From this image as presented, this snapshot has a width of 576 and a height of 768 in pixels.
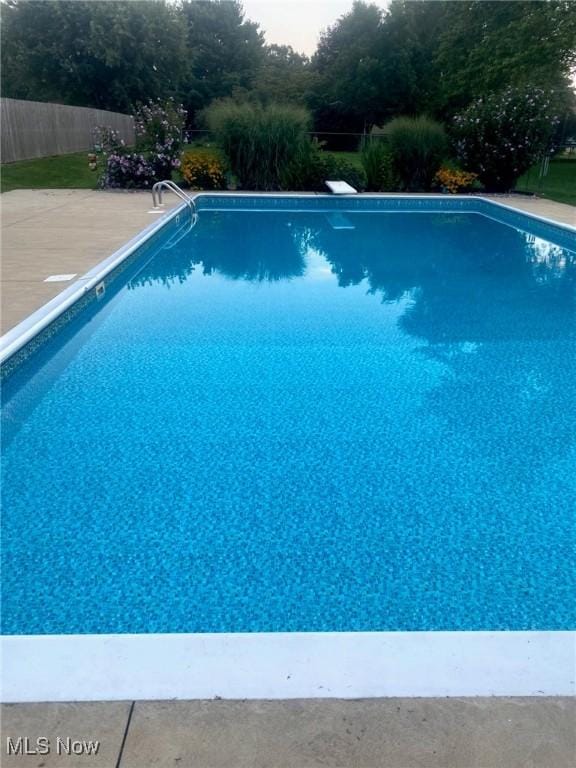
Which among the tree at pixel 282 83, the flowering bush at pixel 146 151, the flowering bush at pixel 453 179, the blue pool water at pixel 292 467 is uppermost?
the tree at pixel 282 83

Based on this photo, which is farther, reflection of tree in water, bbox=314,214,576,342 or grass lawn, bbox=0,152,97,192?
grass lawn, bbox=0,152,97,192

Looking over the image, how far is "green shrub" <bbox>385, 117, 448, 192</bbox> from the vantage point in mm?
11953

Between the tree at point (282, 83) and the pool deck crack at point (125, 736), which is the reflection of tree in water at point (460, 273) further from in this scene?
the tree at point (282, 83)

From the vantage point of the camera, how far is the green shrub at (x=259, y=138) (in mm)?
11445

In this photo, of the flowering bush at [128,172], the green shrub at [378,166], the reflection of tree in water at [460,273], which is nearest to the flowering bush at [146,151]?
the flowering bush at [128,172]

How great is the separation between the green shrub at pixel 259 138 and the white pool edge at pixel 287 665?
11.4m

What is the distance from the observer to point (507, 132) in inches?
463

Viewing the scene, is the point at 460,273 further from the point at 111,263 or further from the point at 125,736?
the point at 125,736

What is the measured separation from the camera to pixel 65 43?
22.8 metres

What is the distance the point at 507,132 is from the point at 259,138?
5002mm

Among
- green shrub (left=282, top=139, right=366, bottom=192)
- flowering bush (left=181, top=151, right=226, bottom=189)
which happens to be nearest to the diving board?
green shrub (left=282, top=139, right=366, bottom=192)

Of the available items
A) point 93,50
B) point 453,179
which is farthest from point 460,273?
point 93,50

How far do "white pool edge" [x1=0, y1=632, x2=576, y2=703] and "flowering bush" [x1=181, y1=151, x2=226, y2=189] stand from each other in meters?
11.8

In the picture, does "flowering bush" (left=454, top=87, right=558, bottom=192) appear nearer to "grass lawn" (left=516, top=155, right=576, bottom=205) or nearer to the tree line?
"grass lawn" (left=516, top=155, right=576, bottom=205)
